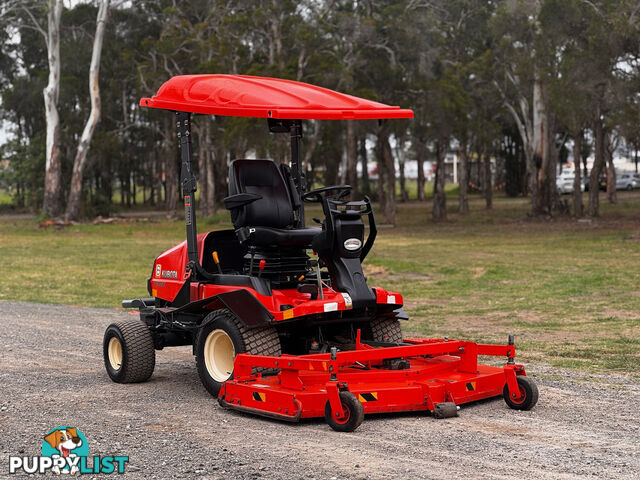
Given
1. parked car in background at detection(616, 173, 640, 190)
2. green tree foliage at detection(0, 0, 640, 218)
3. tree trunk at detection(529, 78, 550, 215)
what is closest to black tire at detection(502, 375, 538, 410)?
green tree foliage at detection(0, 0, 640, 218)

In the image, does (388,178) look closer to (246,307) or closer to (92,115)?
(92,115)

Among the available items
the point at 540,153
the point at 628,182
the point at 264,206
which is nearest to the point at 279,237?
the point at 264,206

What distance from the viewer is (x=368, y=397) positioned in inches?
301

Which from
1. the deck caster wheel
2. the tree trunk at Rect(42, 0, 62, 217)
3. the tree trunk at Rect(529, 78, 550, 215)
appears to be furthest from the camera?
the tree trunk at Rect(42, 0, 62, 217)

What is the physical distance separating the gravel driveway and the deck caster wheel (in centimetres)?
6

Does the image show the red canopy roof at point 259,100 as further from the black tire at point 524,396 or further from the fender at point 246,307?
the black tire at point 524,396

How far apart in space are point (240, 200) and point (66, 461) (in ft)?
9.81

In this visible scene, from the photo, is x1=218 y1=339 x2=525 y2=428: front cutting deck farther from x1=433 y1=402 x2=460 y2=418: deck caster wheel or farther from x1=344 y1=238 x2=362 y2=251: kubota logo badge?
x1=344 y1=238 x2=362 y2=251: kubota logo badge

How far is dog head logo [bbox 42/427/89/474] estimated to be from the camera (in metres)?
6.65

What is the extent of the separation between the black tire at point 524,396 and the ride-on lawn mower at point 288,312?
0.01 meters

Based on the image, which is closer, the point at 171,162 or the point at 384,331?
the point at 384,331

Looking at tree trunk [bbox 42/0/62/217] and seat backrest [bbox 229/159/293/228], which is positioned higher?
tree trunk [bbox 42/0/62/217]

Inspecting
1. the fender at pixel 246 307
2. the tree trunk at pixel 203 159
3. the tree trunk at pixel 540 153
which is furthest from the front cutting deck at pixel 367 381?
the tree trunk at pixel 203 159

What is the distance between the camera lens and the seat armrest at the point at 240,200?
8773 millimetres
